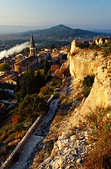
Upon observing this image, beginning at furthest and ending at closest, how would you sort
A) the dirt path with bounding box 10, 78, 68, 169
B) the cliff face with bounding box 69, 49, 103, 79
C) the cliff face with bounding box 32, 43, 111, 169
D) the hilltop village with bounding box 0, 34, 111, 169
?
the cliff face with bounding box 69, 49, 103, 79 < the dirt path with bounding box 10, 78, 68, 169 < the cliff face with bounding box 32, 43, 111, 169 < the hilltop village with bounding box 0, 34, 111, 169

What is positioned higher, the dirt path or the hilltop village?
the hilltop village

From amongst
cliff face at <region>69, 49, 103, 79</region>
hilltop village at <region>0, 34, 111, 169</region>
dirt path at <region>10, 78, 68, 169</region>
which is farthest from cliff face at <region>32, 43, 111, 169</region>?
dirt path at <region>10, 78, 68, 169</region>

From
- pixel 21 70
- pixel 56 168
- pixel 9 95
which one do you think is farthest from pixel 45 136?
pixel 21 70

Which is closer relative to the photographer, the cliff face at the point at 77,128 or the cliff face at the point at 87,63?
the cliff face at the point at 77,128

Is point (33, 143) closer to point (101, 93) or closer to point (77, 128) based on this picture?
point (77, 128)

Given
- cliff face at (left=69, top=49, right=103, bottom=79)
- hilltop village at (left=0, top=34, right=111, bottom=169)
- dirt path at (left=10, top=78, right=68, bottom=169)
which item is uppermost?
cliff face at (left=69, top=49, right=103, bottom=79)

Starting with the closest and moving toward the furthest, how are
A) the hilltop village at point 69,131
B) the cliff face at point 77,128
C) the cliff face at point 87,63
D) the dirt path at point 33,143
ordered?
the hilltop village at point 69,131 → the cliff face at point 77,128 → the dirt path at point 33,143 → the cliff face at point 87,63

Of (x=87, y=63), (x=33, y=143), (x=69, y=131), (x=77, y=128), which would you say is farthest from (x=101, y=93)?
(x=87, y=63)

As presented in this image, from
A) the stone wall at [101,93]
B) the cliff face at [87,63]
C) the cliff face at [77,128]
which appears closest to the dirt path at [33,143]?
the cliff face at [77,128]

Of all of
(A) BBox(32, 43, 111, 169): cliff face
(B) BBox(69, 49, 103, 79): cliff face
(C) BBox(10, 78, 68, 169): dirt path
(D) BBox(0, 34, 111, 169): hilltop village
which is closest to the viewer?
(D) BBox(0, 34, 111, 169): hilltop village

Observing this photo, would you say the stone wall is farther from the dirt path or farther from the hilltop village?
the dirt path

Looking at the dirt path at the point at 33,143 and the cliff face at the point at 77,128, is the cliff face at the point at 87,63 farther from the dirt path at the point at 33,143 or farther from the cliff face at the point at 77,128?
the dirt path at the point at 33,143
